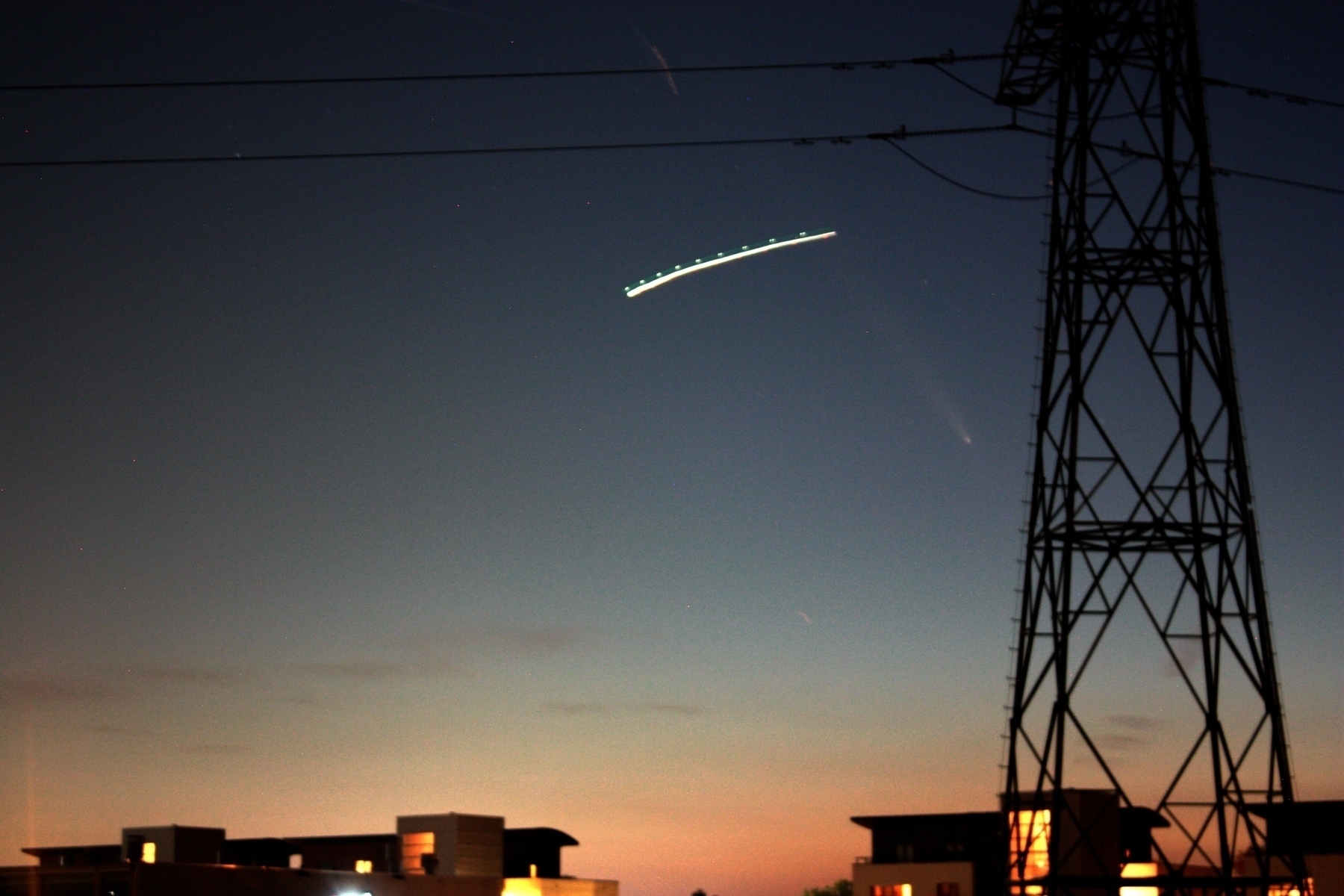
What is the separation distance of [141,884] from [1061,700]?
81.0 feet

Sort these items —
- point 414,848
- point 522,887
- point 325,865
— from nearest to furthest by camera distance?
1. point 414,848
2. point 522,887
3. point 325,865

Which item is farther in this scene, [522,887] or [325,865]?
[325,865]

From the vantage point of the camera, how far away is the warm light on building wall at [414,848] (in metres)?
56.2

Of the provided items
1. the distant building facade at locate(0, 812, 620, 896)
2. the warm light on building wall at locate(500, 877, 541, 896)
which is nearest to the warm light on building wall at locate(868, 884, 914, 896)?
the distant building facade at locate(0, 812, 620, 896)

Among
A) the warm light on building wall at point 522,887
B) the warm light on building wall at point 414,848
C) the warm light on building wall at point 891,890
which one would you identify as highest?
the warm light on building wall at point 414,848

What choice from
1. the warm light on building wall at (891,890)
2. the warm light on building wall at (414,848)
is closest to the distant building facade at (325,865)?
the warm light on building wall at (414,848)

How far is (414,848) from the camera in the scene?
56688mm

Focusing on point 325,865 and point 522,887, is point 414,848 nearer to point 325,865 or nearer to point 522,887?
point 522,887

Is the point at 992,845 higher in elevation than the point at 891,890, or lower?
higher

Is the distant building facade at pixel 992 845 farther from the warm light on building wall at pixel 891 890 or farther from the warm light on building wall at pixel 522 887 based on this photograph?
the warm light on building wall at pixel 522 887

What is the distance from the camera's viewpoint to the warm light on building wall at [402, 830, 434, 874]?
5616 cm

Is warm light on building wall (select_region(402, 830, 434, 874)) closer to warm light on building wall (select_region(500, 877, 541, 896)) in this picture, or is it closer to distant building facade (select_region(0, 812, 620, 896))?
distant building facade (select_region(0, 812, 620, 896))

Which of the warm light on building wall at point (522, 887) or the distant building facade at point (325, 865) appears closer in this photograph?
the distant building facade at point (325, 865)

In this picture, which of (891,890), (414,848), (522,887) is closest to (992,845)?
(891,890)
